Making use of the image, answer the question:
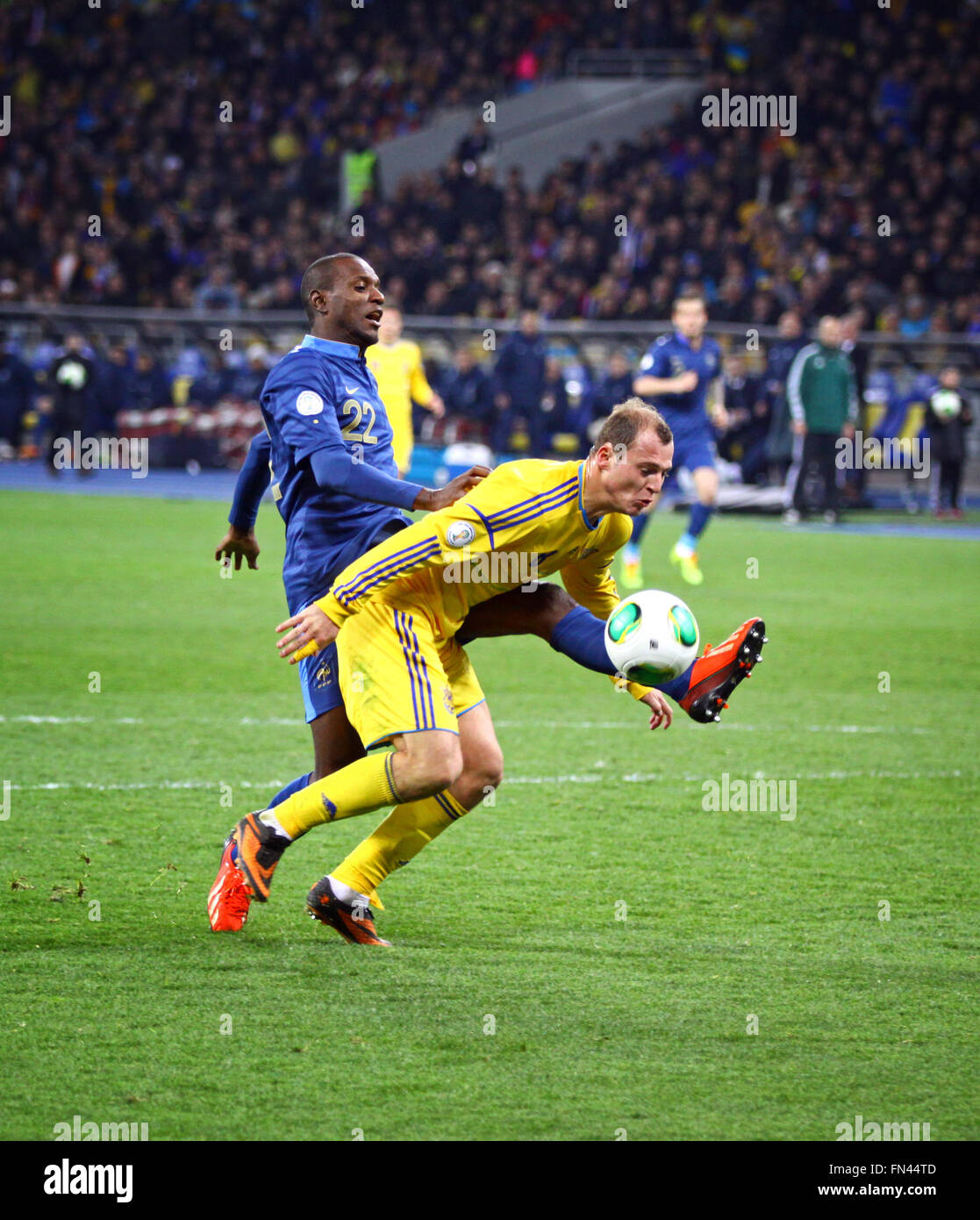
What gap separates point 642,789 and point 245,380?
64.3ft

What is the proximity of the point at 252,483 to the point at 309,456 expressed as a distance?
1.84ft

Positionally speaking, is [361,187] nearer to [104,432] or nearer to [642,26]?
[642,26]

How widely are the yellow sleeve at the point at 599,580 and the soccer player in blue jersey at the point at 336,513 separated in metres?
0.06

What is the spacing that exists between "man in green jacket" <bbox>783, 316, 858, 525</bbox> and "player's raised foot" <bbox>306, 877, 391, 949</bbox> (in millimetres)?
12956

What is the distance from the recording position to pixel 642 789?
257 inches

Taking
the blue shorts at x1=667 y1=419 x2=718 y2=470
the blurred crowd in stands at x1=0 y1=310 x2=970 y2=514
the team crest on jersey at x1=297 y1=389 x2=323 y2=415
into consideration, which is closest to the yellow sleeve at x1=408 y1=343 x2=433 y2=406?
the blue shorts at x1=667 y1=419 x2=718 y2=470

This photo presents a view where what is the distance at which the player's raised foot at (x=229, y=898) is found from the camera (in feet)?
14.9

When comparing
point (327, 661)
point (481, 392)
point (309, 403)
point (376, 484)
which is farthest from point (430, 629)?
point (481, 392)

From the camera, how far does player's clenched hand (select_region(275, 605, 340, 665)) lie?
13.6 feet

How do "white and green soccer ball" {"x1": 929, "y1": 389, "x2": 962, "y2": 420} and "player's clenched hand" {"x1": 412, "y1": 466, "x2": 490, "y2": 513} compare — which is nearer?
"player's clenched hand" {"x1": 412, "y1": 466, "x2": 490, "y2": 513}

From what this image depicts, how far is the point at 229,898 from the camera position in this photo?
4.55 meters

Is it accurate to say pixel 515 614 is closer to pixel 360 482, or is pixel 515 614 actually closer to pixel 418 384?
pixel 360 482

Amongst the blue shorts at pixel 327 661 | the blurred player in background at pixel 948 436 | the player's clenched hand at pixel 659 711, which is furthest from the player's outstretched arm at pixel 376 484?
the blurred player in background at pixel 948 436

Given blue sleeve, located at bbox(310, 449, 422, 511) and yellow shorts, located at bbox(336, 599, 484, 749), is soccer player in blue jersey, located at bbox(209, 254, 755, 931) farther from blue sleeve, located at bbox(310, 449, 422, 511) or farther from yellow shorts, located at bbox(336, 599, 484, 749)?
yellow shorts, located at bbox(336, 599, 484, 749)
